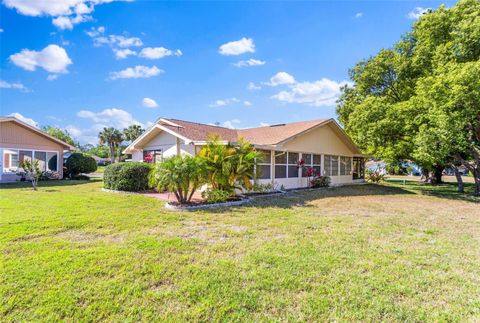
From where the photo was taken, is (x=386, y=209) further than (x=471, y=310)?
Yes

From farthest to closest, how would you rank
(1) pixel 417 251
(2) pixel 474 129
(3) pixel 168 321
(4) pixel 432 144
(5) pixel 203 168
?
(2) pixel 474 129
(4) pixel 432 144
(5) pixel 203 168
(1) pixel 417 251
(3) pixel 168 321

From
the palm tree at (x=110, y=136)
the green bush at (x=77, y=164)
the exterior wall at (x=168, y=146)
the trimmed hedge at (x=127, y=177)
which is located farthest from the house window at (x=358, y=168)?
the palm tree at (x=110, y=136)

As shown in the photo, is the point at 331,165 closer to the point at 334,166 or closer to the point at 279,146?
the point at 334,166

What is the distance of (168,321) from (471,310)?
12.5ft

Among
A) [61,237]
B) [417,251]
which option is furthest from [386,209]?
[61,237]

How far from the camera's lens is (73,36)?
12148mm

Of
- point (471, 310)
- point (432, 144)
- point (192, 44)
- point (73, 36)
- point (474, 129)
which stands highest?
point (192, 44)

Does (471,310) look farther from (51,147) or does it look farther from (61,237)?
(51,147)

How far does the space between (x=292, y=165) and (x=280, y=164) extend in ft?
4.49

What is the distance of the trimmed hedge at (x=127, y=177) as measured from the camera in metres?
13.2

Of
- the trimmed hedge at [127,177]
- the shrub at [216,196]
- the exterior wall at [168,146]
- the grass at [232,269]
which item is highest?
the exterior wall at [168,146]

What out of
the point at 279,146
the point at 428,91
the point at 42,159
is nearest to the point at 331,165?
the point at 279,146

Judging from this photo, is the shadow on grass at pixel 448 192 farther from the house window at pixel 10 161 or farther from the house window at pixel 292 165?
the house window at pixel 10 161

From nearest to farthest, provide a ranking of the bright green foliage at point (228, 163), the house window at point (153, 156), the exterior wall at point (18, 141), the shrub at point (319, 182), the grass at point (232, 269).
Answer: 1. the grass at point (232, 269)
2. the bright green foliage at point (228, 163)
3. the house window at point (153, 156)
4. the exterior wall at point (18, 141)
5. the shrub at point (319, 182)
